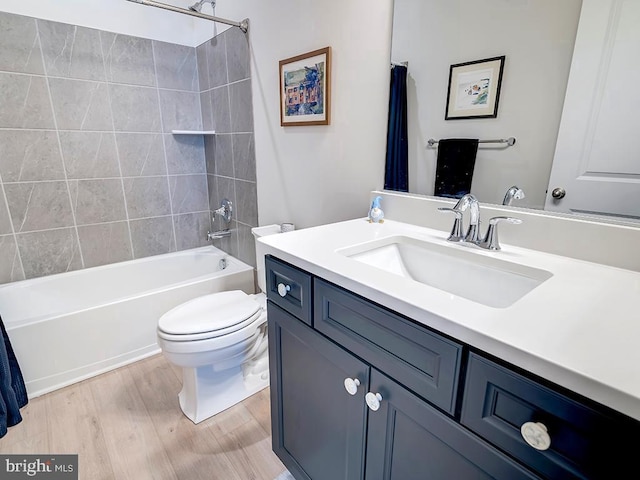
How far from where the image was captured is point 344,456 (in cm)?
90

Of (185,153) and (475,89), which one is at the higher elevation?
(475,89)

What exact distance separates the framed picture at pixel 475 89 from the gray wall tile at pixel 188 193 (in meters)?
2.08

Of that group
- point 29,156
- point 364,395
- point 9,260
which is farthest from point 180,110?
point 364,395

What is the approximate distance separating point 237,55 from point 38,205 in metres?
1.54

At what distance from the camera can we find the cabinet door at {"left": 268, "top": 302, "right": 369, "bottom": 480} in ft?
2.76

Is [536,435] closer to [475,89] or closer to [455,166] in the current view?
[455,166]

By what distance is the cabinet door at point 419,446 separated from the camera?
1.89 ft

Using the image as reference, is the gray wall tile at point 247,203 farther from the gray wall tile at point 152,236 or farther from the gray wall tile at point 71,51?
the gray wall tile at point 71,51

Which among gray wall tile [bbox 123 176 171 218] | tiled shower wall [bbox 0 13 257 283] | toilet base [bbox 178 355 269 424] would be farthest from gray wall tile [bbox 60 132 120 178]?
toilet base [bbox 178 355 269 424]

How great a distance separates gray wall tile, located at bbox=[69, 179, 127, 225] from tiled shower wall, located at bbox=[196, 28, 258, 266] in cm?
66

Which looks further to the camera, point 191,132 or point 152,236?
point 152,236

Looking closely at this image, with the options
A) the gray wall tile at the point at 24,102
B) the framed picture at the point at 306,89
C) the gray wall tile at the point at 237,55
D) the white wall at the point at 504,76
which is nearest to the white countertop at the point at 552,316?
the white wall at the point at 504,76

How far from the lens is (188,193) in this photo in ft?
8.70

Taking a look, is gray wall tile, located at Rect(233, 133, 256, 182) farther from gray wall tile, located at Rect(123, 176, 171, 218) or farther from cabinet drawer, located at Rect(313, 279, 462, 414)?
cabinet drawer, located at Rect(313, 279, 462, 414)
